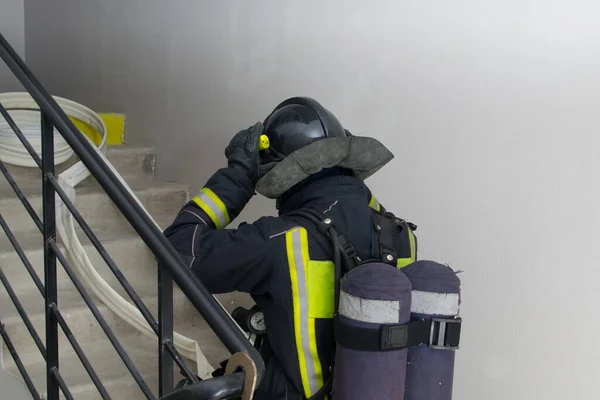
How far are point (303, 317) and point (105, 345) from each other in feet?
3.82

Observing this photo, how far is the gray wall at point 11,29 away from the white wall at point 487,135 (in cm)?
236

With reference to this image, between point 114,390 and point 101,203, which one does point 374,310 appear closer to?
point 114,390

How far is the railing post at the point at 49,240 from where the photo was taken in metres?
1.84

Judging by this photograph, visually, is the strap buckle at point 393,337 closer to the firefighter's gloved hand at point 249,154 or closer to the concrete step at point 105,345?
the firefighter's gloved hand at point 249,154

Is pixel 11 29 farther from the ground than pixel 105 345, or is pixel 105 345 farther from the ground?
pixel 11 29

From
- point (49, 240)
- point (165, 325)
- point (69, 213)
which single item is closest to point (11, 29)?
point (69, 213)

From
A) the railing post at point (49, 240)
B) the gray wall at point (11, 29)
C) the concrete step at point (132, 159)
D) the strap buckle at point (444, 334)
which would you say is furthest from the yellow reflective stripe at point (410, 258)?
the gray wall at point (11, 29)

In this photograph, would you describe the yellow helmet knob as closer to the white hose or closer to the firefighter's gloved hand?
the firefighter's gloved hand

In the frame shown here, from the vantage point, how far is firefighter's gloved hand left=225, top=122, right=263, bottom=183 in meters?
2.13

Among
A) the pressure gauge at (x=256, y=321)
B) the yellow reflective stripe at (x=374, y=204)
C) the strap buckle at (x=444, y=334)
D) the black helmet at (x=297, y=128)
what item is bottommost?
the pressure gauge at (x=256, y=321)

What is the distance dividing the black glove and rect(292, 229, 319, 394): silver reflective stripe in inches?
10.7

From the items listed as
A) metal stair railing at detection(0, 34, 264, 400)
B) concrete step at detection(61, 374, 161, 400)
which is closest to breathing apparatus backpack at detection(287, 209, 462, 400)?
metal stair railing at detection(0, 34, 264, 400)

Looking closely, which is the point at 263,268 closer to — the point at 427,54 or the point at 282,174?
the point at 282,174

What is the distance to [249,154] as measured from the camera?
2.14m
